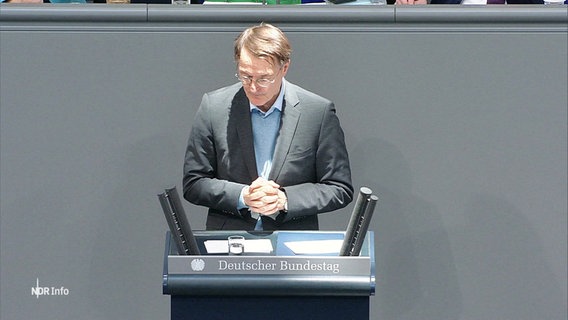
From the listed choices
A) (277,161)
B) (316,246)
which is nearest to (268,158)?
(277,161)

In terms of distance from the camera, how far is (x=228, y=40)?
569 cm

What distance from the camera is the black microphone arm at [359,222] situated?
4.49m

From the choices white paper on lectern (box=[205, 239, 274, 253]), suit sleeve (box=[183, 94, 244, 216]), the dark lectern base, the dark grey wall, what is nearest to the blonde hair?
suit sleeve (box=[183, 94, 244, 216])

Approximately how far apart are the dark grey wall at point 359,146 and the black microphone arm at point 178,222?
109 cm

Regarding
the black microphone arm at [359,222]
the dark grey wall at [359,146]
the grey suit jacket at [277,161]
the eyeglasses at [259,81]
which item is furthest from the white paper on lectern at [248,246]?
the dark grey wall at [359,146]

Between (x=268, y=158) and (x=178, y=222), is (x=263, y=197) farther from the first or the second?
(x=178, y=222)

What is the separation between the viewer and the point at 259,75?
518 centimetres

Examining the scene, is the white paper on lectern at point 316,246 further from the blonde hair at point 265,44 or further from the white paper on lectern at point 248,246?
the blonde hair at point 265,44

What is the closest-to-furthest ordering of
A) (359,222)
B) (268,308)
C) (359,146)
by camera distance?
(359,222), (268,308), (359,146)

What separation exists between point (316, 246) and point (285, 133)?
69 centimetres

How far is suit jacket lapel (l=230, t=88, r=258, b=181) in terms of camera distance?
5359 millimetres

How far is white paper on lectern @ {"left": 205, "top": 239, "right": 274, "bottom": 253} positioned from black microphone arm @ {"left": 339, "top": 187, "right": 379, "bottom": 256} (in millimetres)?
320

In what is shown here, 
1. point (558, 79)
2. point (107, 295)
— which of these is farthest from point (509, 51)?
point (107, 295)

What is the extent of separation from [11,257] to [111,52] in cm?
100
